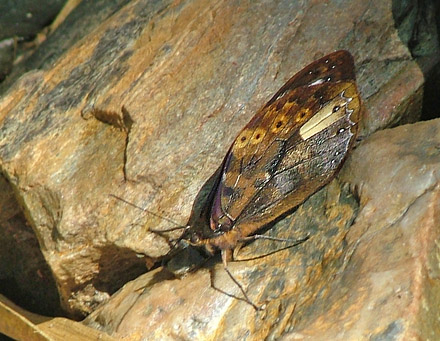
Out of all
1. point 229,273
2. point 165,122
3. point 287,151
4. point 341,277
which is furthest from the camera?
point 165,122

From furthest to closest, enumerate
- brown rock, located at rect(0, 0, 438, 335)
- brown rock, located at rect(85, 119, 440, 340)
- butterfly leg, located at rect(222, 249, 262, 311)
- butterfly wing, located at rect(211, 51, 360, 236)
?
brown rock, located at rect(0, 0, 438, 335) → butterfly wing, located at rect(211, 51, 360, 236) → butterfly leg, located at rect(222, 249, 262, 311) → brown rock, located at rect(85, 119, 440, 340)

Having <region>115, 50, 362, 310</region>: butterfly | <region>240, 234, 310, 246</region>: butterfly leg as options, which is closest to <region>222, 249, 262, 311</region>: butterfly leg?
<region>115, 50, 362, 310</region>: butterfly

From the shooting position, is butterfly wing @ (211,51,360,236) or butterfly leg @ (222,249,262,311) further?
butterfly wing @ (211,51,360,236)

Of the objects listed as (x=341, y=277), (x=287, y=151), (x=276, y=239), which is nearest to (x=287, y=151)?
(x=287, y=151)

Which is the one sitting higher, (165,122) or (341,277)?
(165,122)

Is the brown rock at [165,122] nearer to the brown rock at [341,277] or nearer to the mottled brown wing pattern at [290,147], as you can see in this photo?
the brown rock at [341,277]

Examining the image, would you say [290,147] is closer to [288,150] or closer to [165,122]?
[288,150]

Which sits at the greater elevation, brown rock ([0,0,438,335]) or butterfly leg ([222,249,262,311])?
brown rock ([0,0,438,335])

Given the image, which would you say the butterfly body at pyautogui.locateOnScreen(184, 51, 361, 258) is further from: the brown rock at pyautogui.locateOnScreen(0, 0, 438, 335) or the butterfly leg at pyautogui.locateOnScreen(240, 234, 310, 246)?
the brown rock at pyautogui.locateOnScreen(0, 0, 438, 335)
